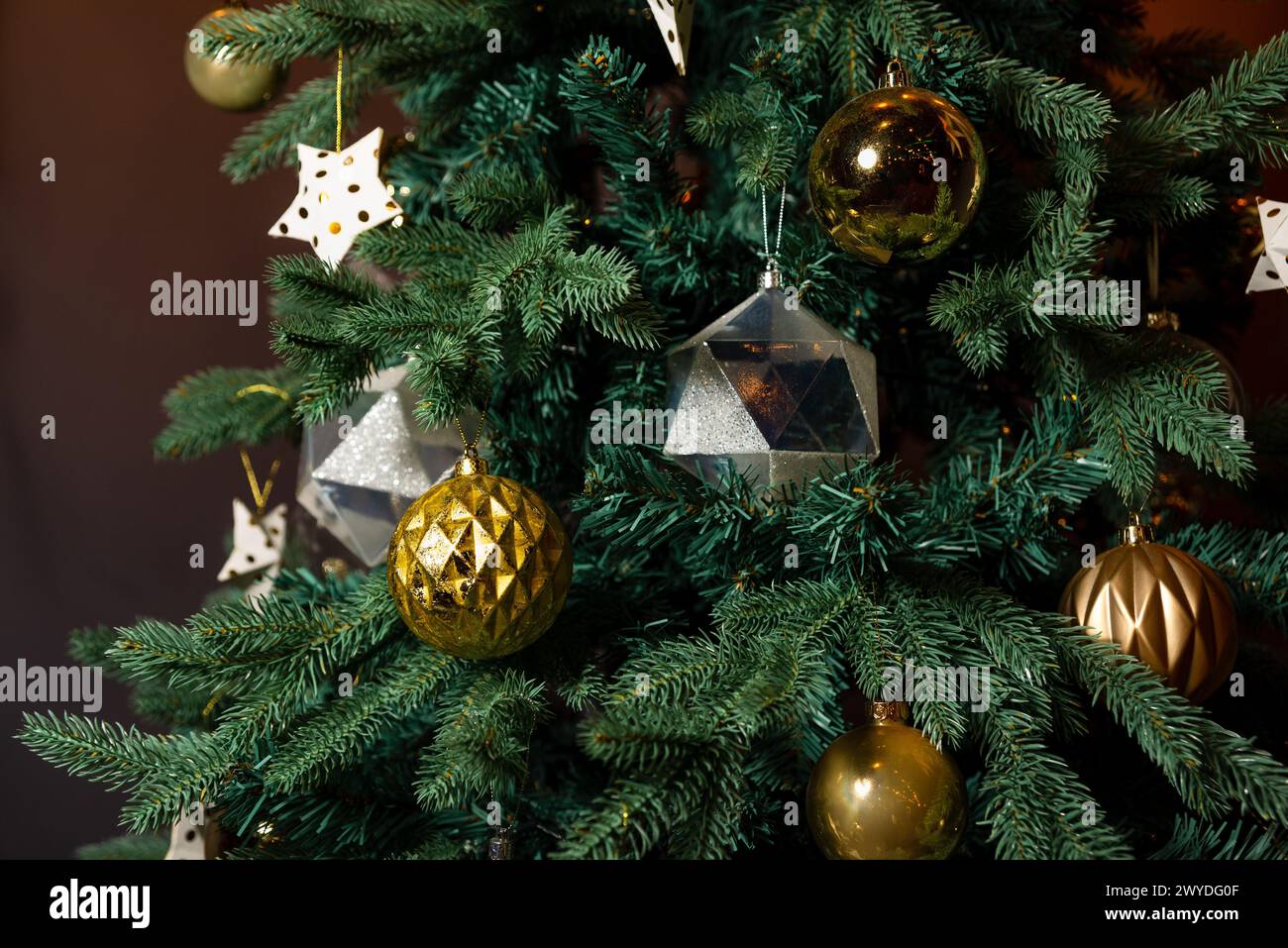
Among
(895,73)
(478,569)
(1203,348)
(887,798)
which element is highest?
(895,73)

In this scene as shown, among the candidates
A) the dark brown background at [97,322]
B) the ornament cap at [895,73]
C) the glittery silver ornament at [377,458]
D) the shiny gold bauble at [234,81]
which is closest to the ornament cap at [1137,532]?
the ornament cap at [895,73]

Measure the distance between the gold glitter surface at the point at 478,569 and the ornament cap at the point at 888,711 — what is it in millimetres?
178

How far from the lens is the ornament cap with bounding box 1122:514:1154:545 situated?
0.63m

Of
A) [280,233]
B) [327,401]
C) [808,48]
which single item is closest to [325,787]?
[327,401]

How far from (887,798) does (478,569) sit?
0.23 metres

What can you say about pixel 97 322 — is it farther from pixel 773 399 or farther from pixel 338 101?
pixel 773 399

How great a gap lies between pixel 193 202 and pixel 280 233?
50 centimetres

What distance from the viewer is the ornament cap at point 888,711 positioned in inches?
21.4

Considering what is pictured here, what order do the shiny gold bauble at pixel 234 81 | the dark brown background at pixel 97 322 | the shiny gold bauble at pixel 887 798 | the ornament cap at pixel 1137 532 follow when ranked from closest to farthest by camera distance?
the shiny gold bauble at pixel 887 798
the ornament cap at pixel 1137 532
the shiny gold bauble at pixel 234 81
the dark brown background at pixel 97 322

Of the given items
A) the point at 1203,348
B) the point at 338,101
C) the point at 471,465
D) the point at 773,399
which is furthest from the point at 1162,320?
the point at 338,101

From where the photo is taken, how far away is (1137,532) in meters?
0.63

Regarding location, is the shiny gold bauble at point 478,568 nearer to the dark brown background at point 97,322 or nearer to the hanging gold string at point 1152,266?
the hanging gold string at point 1152,266

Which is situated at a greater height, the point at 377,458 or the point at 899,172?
the point at 899,172
